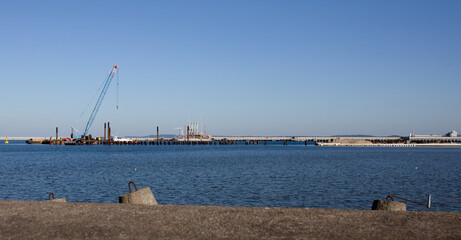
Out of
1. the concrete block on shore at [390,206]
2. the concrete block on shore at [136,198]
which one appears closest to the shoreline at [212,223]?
the concrete block on shore at [136,198]

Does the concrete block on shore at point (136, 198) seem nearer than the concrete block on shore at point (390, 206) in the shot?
No

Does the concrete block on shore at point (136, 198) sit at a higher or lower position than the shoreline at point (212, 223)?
higher

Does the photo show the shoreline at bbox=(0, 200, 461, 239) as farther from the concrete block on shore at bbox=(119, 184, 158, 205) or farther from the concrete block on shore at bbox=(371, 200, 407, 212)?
the concrete block on shore at bbox=(371, 200, 407, 212)

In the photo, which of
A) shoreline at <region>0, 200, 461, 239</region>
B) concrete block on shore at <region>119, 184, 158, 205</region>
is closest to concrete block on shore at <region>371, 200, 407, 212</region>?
shoreline at <region>0, 200, 461, 239</region>

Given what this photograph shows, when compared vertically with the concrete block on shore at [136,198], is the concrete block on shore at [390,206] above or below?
below

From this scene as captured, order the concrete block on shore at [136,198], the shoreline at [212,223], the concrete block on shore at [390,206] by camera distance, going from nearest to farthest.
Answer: the shoreline at [212,223] < the concrete block on shore at [390,206] < the concrete block on shore at [136,198]

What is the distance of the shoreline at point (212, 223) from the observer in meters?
9.76

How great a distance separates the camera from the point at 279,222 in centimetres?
1090

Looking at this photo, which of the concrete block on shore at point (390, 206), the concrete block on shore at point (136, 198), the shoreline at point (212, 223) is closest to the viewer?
the shoreline at point (212, 223)

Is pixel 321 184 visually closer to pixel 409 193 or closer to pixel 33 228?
pixel 409 193

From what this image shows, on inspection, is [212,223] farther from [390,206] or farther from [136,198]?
[390,206]

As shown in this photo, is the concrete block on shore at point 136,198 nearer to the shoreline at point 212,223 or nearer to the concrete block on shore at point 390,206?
the shoreline at point 212,223

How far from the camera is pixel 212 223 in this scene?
35.4 ft

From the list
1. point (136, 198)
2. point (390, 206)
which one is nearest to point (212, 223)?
point (136, 198)
